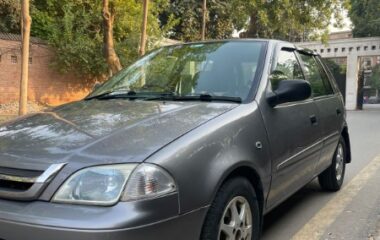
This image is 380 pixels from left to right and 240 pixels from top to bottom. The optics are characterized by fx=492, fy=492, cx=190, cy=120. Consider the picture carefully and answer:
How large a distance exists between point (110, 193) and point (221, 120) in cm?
98

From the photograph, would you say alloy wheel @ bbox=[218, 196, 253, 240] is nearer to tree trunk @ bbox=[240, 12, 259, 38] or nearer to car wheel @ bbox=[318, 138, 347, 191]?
car wheel @ bbox=[318, 138, 347, 191]

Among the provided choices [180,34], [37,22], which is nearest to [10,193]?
[37,22]

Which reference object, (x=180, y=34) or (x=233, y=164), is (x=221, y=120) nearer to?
(x=233, y=164)

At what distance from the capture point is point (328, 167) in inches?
215

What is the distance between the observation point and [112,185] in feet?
8.08

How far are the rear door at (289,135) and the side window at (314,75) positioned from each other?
0.23 meters

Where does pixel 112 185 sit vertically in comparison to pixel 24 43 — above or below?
below

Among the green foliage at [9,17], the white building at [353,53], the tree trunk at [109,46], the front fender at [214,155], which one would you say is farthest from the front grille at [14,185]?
the white building at [353,53]

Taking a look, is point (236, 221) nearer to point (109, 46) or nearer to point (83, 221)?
point (83, 221)

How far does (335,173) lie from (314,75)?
1.27 m

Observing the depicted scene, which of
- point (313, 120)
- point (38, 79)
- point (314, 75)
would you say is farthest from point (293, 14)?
point (313, 120)

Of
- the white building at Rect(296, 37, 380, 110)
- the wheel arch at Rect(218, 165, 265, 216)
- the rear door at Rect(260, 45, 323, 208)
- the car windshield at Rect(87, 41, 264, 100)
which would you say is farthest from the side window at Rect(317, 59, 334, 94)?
the white building at Rect(296, 37, 380, 110)

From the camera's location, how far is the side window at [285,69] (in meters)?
3.93

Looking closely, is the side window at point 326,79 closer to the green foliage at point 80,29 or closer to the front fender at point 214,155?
the front fender at point 214,155
